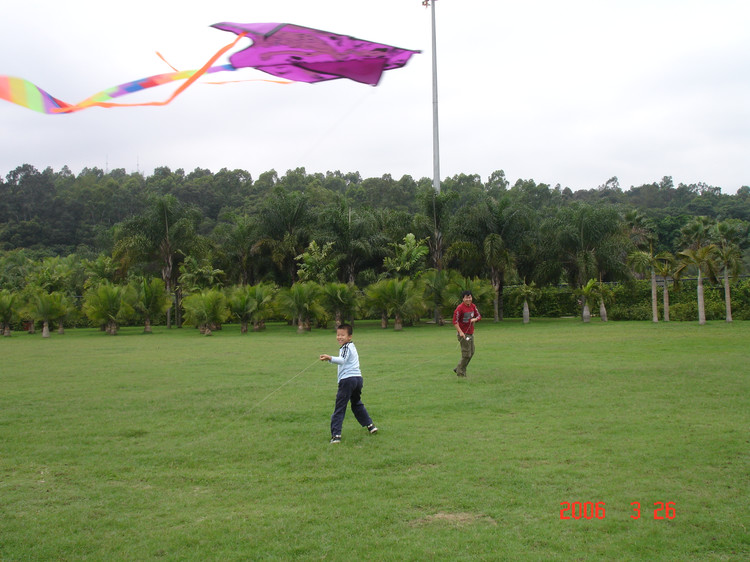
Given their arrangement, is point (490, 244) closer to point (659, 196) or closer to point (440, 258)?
point (440, 258)

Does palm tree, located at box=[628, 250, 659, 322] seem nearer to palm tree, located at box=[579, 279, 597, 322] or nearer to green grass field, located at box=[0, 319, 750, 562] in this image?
palm tree, located at box=[579, 279, 597, 322]

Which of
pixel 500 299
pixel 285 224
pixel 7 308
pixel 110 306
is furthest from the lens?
pixel 285 224

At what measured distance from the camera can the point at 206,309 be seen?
28844mm

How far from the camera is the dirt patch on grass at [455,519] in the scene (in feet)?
14.7

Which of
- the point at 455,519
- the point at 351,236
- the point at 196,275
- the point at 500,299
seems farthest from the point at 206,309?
the point at 455,519

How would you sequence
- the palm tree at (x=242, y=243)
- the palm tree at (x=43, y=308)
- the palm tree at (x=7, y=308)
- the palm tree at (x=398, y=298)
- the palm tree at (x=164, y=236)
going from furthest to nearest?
the palm tree at (x=242, y=243), the palm tree at (x=164, y=236), the palm tree at (x=7, y=308), the palm tree at (x=43, y=308), the palm tree at (x=398, y=298)

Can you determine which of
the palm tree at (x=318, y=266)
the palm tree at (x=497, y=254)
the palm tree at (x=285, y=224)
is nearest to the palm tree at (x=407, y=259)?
the palm tree at (x=318, y=266)

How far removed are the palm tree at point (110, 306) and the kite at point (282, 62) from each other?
86.6 feet

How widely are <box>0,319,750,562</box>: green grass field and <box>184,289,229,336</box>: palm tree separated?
16.3 m

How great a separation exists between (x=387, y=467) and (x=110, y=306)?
27872 millimetres

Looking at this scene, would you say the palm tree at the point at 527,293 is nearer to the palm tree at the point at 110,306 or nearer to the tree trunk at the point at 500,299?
the tree trunk at the point at 500,299

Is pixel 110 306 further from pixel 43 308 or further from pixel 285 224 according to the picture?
pixel 285 224

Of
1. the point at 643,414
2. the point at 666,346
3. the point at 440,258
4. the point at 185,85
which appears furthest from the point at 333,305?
the point at 185,85

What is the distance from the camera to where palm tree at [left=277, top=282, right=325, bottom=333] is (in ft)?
93.9
